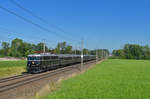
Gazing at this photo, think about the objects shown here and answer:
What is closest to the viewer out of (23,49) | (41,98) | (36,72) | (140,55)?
(41,98)

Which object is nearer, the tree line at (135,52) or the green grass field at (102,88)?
the green grass field at (102,88)

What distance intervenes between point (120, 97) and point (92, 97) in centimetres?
176

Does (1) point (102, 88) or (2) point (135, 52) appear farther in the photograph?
(2) point (135, 52)

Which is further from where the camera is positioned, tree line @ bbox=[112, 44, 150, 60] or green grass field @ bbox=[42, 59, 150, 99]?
Answer: tree line @ bbox=[112, 44, 150, 60]

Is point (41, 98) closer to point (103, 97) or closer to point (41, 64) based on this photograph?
point (103, 97)

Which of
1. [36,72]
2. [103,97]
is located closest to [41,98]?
[103,97]

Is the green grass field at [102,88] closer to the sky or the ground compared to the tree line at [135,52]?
closer to the ground

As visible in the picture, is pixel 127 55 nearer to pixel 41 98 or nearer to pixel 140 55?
pixel 140 55

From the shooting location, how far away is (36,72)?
93.8 feet

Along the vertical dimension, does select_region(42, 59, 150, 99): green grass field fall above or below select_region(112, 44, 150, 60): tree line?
below

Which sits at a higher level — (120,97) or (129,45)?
(129,45)

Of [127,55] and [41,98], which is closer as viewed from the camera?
[41,98]

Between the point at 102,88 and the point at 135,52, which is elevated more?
the point at 135,52

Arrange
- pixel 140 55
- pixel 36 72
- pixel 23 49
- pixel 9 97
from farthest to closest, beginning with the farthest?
pixel 140 55, pixel 23 49, pixel 36 72, pixel 9 97
